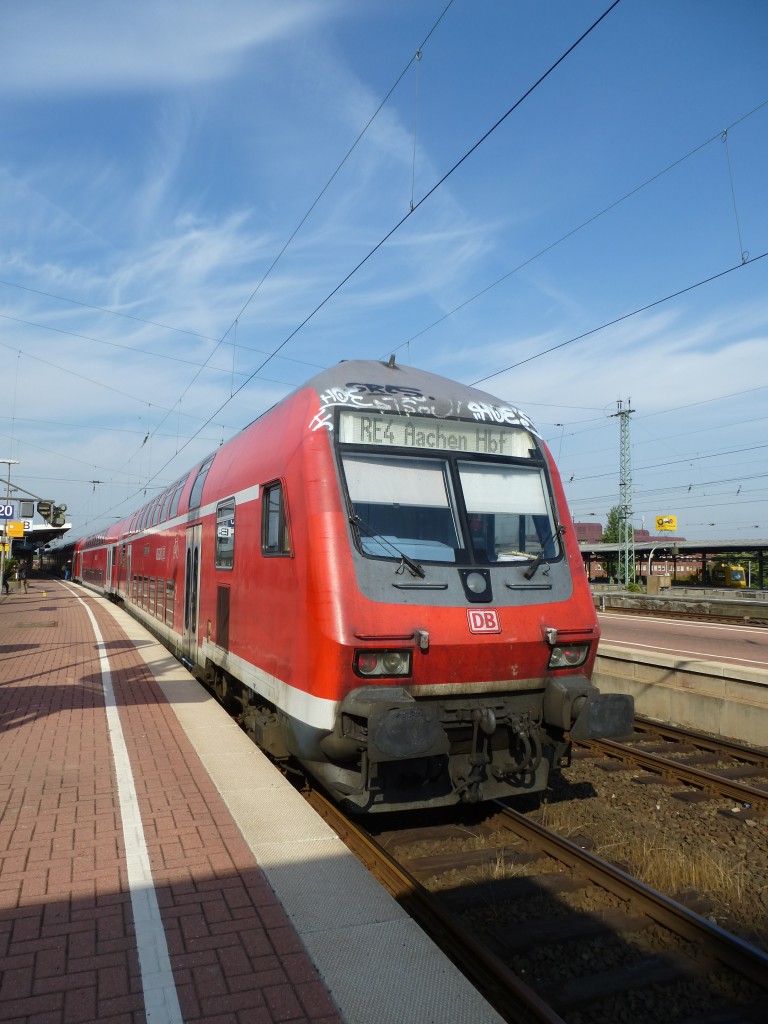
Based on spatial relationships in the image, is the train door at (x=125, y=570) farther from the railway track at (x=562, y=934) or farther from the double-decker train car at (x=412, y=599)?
the railway track at (x=562, y=934)

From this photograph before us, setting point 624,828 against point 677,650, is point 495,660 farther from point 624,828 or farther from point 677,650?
point 677,650

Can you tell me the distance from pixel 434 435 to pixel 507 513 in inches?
33.9

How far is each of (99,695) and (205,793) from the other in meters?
4.77

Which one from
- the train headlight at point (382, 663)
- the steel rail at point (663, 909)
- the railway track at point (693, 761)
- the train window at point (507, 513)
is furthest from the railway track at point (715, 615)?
the train headlight at point (382, 663)

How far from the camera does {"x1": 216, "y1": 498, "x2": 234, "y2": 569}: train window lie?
7820mm

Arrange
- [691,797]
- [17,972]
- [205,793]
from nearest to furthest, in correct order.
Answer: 1. [17,972]
2. [205,793]
3. [691,797]

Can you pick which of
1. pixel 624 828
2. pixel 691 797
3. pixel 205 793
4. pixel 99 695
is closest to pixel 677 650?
pixel 691 797

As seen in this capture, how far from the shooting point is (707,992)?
383 centimetres

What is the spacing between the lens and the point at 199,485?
10391mm

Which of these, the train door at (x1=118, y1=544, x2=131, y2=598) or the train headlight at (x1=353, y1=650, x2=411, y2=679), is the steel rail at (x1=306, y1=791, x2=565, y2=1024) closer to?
the train headlight at (x1=353, y1=650, x2=411, y2=679)

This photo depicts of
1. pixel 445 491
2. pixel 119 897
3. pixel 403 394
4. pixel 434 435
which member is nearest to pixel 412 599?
pixel 445 491

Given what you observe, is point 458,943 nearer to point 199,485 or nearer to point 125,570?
→ point 199,485

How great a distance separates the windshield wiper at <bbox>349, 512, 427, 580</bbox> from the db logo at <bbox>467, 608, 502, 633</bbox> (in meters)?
0.45

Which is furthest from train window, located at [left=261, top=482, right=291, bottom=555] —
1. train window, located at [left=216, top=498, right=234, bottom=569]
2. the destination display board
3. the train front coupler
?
the train front coupler
